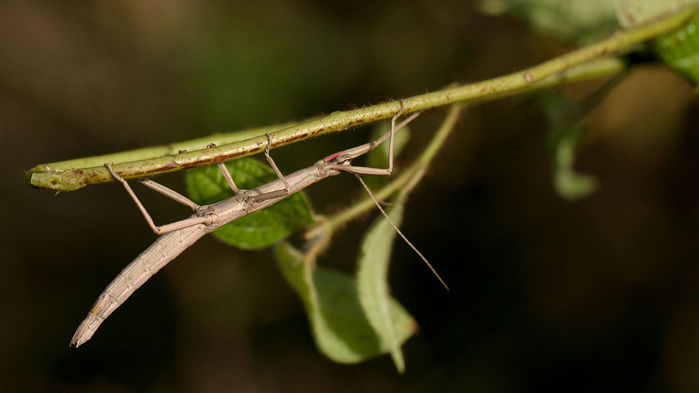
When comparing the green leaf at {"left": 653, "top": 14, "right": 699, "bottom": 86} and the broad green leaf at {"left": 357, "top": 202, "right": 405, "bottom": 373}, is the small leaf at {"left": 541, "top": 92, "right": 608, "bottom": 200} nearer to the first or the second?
the green leaf at {"left": 653, "top": 14, "right": 699, "bottom": 86}

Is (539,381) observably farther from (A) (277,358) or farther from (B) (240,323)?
(B) (240,323)

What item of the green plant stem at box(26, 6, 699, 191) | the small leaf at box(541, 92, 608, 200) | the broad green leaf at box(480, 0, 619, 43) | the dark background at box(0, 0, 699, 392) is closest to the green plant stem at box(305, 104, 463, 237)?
the green plant stem at box(26, 6, 699, 191)

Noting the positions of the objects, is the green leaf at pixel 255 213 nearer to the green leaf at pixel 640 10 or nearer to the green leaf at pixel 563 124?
the green leaf at pixel 563 124

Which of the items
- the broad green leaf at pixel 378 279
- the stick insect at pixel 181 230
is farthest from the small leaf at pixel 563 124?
the broad green leaf at pixel 378 279

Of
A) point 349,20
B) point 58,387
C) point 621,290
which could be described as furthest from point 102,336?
point 621,290

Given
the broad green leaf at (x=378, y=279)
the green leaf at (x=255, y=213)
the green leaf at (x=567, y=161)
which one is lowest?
the broad green leaf at (x=378, y=279)

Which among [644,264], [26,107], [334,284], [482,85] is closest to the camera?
[482,85]
